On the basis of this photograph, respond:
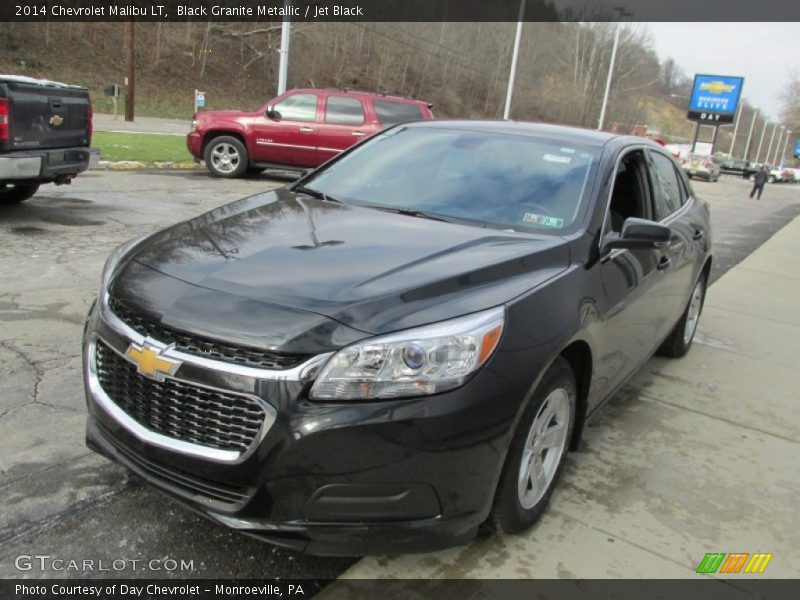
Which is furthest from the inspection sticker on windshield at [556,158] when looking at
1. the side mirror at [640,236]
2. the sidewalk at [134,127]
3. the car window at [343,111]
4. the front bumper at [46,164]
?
the sidewalk at [134,127]

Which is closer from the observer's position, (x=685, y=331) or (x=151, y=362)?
(x=151, y=362)

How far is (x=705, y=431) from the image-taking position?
4098 millimetres

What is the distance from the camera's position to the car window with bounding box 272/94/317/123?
13836mm

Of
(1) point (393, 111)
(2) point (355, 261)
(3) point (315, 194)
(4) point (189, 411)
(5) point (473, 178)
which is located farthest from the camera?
(1) point (393, 111)

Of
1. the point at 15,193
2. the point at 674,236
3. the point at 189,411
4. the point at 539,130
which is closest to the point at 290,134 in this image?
the point at 15,193

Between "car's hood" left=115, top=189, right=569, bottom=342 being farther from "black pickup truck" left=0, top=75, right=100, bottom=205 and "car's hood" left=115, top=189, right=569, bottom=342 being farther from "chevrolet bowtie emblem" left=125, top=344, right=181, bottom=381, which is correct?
"black pickup truck" left=0, top=75, right=100, bottom=205

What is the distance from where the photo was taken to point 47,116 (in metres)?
7.54

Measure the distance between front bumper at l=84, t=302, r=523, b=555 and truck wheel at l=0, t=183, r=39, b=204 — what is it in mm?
7593

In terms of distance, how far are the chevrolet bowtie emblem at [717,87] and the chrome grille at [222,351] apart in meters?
68.1

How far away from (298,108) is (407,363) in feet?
41.3

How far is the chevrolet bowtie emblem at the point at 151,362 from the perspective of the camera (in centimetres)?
223

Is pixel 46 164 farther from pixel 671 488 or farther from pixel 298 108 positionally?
pixel 298 108

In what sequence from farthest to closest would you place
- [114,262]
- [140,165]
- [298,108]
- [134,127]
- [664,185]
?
1. [134,127]
2. [140,165]
3. [298,108]
4. [664,185]
5. [114,262]

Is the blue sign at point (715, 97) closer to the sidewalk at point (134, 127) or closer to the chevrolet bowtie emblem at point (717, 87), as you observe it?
the chevrolet bowtie emblem at point (717, 87)
